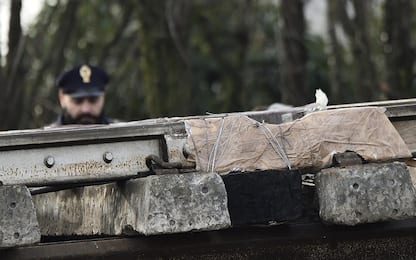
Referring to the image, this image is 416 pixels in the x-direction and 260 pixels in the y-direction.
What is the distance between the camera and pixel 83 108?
25.9 ft

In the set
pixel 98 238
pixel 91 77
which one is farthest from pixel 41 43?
pixel 98 238

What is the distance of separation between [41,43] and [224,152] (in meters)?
9.38

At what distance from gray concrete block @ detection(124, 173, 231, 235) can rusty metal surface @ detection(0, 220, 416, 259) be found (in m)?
0.18

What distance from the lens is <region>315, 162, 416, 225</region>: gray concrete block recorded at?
3.94 metres

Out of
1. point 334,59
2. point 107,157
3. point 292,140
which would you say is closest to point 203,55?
point 334,59

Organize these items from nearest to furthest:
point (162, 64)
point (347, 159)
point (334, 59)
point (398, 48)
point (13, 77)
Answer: point (347, 159), point (162, 64), point (398, 48), point (13, 77), point (334, 59)

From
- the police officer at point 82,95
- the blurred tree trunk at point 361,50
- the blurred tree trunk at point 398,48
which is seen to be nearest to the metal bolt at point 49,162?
the police officer at point 82,95

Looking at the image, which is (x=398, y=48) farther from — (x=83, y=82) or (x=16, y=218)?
(x=16, y=218)

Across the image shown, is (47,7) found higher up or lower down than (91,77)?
higher up

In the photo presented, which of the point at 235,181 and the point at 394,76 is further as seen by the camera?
the point at 394,76

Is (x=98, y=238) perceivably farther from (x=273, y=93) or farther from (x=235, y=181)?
(x=273, y=93)

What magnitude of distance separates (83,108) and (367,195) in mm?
4207

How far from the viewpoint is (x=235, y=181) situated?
3961 mm

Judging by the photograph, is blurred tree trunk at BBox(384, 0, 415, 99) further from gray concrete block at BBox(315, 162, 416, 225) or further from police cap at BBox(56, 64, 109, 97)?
gray concrete block at BBox(315, 162, 416, 225)
